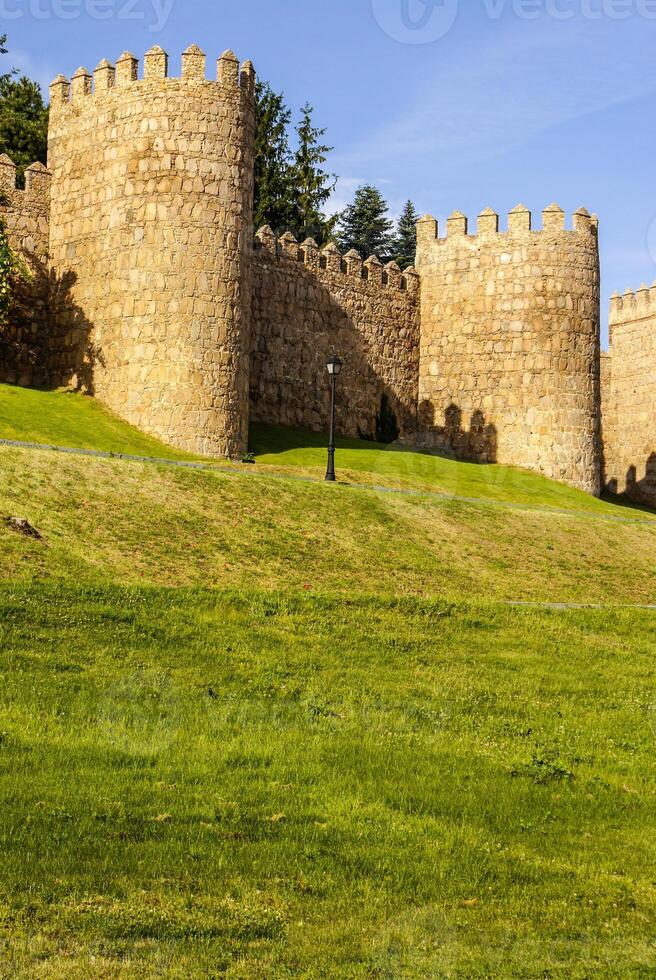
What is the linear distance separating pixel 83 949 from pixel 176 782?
3253 millimetres

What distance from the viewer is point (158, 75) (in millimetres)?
34219

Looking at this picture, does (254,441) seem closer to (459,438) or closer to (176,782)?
(459,438)

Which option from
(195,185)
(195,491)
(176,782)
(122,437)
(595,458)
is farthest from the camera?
(595,458)

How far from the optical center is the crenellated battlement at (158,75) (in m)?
34.0

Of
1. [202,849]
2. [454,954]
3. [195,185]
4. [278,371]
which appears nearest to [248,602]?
[202,849]

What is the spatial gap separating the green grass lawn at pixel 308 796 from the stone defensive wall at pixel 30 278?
19924mm

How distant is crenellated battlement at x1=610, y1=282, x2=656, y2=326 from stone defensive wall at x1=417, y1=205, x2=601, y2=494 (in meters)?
9.05

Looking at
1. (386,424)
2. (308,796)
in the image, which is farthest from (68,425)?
(308,796)

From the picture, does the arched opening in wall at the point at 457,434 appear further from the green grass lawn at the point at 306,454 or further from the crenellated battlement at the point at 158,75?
the crenellated battlement at the point at 158,75

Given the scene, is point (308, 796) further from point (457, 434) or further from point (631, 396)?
point (631, 396)

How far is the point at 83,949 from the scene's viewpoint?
7.53m

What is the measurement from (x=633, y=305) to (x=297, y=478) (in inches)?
1167

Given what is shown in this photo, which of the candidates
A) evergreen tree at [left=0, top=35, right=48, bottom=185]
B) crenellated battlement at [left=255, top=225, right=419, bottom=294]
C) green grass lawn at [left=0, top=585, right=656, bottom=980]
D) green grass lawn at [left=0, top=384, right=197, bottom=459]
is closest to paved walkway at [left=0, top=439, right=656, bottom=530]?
green grass lawn at [left=0, top=384, right=197, bottom=459]

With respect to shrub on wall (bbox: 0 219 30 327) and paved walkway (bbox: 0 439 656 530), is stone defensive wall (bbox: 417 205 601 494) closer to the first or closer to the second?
paved walkway (bbox: 0 439 656 530)
